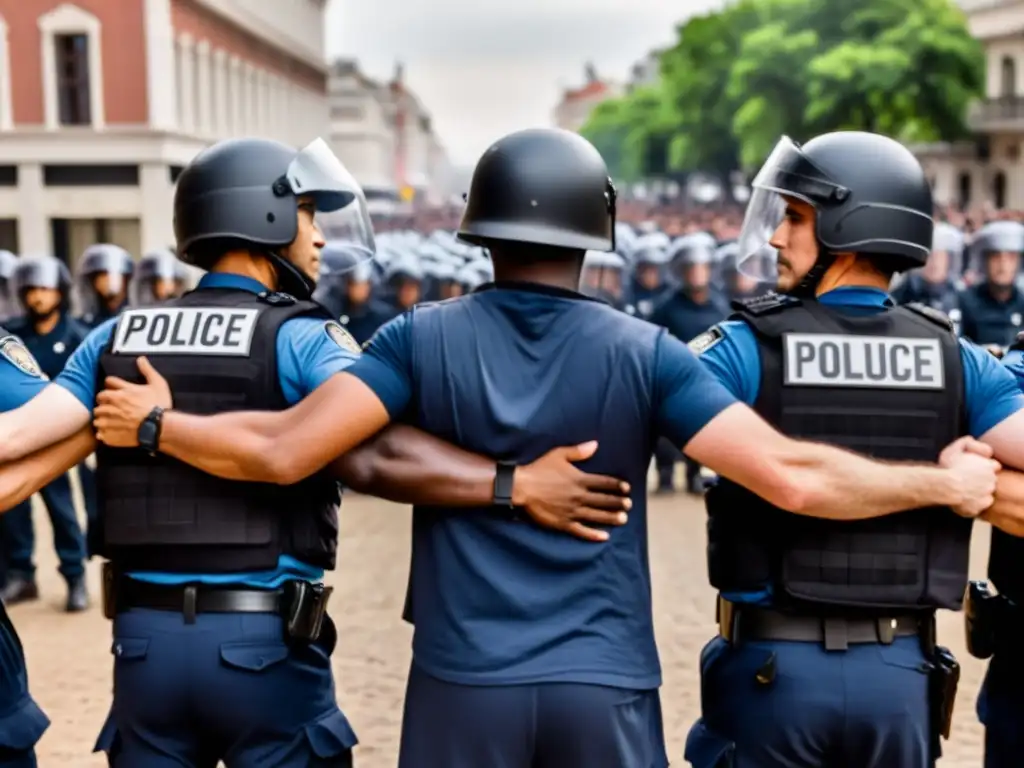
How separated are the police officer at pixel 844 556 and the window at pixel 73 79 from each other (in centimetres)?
2698

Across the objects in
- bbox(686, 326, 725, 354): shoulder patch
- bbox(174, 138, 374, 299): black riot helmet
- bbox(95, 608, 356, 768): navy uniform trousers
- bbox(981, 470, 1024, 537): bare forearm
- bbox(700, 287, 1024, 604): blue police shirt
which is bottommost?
bbox(95, 608, 356, 768): navy uniform trousers

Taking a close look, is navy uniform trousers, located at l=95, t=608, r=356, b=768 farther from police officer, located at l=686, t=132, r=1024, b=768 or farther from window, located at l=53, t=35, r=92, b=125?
window, located at l=53, t=35, r=92, b=125

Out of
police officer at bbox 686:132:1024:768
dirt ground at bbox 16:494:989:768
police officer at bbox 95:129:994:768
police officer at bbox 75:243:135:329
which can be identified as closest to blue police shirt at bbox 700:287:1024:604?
police officer at bbox 686:132:1024:768

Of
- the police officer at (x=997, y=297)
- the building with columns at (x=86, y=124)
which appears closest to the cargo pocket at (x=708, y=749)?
the police officer at (x=997, y=297)

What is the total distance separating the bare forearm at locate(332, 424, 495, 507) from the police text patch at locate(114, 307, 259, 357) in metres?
0.43

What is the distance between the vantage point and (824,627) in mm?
3078

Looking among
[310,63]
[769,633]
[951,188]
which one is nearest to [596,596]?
[769,633]

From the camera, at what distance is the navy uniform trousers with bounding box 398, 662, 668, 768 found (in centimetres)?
271

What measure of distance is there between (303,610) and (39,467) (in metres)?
0.66

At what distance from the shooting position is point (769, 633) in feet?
10.2

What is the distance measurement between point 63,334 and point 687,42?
205ft

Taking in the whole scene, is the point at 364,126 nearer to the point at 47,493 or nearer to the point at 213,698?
the point at 47,493

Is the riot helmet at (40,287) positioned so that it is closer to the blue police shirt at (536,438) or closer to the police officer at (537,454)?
the police officer at (537,454)

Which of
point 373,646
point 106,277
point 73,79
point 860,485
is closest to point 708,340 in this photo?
point 860,485
